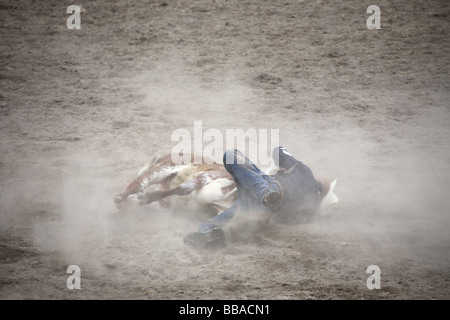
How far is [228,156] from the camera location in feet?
18.2

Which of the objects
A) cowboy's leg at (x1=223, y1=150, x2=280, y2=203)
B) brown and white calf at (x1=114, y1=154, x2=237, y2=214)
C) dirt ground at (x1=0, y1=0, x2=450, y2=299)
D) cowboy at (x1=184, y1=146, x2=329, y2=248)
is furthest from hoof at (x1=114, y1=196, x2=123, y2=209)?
cowboy's leg at (x1=223, y1=150, x2=280, y2=203)

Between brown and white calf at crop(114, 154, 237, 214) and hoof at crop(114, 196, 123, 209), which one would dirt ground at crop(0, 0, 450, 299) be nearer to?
hoof at crop(114, 196, 123, 209)

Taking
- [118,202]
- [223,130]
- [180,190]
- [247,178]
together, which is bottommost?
[118,202]

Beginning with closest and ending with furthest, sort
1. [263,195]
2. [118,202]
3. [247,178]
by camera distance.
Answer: [263,195] → [247,178] → [118,202]

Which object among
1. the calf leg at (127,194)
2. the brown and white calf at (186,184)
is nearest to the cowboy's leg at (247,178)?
the brown and white calf at (186,184)

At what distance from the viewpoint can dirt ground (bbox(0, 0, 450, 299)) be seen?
5.21 metres

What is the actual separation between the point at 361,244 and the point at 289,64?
542cm

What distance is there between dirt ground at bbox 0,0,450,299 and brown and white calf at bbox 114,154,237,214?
0.24 meters

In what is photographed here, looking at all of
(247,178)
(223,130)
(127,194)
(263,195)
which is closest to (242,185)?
(247,178)

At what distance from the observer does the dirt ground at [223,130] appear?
205 inches

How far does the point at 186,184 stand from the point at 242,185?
0.64m

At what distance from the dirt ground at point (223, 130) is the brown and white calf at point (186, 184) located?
0.24m

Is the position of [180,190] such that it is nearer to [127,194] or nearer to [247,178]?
[127,194]

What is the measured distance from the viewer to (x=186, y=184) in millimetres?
5848
